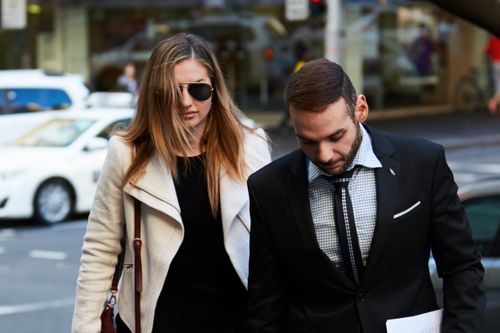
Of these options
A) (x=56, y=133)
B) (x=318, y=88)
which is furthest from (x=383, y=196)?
(x=56, y=133)

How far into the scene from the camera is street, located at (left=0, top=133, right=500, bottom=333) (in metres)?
9.12

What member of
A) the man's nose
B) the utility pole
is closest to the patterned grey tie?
the man's nose

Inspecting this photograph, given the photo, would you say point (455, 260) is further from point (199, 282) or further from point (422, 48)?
point (422, 48)

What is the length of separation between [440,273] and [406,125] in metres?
22.4

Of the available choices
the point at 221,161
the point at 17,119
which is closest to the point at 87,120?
the point at 17,119

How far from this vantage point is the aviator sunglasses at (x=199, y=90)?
3945 millimetres

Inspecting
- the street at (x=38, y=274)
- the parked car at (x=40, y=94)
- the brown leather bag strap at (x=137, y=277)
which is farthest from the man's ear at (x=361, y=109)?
the parked car at (x=40, y=94)

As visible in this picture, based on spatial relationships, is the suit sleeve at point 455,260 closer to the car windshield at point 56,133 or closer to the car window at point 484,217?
the car window at point 484,217

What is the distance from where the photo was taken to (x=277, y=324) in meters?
3.46

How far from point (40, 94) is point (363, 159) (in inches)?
623

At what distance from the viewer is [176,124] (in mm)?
3943

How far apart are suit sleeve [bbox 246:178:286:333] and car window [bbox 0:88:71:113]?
1532 cm

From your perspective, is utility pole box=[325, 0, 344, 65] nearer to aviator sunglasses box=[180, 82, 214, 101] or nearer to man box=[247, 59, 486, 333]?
aviator sunglasses box=[180, 82, 214, 101]

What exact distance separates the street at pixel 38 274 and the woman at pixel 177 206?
4864 millimetres
